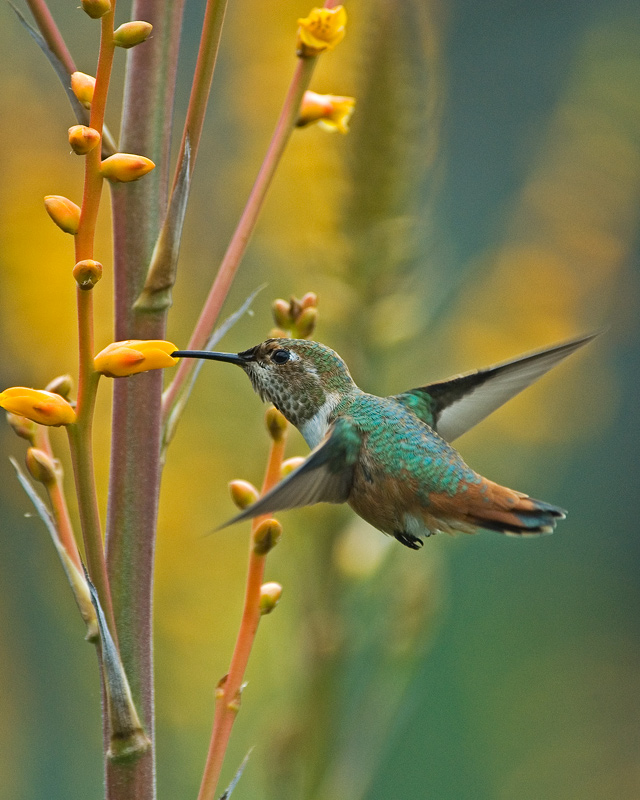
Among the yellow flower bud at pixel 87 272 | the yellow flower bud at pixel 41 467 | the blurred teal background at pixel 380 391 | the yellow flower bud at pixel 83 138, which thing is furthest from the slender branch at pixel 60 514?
the blurred teal background at pixel 380 391

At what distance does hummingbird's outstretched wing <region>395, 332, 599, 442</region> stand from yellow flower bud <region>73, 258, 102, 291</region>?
1139 millimetres

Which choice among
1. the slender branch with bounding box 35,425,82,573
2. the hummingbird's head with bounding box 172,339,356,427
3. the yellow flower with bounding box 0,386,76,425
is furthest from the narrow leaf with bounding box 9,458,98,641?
the hummingbird's head with bounding box 172,339,356,427

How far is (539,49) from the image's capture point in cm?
838

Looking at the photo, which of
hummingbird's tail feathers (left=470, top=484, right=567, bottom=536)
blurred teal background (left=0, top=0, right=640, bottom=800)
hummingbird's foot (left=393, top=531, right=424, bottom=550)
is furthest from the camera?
blurred teal background (left=0, top=0, right=640, bottom=800)

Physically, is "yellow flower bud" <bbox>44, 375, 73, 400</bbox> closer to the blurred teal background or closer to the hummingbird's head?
the hummingbird's head

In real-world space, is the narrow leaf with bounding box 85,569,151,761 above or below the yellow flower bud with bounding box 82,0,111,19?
below

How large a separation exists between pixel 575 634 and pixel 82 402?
4382mm

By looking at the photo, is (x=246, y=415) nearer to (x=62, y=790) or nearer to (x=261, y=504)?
(x=62, y=790)

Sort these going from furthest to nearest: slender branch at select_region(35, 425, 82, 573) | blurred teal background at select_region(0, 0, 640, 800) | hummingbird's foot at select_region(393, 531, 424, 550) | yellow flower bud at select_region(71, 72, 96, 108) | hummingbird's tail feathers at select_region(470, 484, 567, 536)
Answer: blurred teal background at select_region(0, 0, 640, 800) < hummingbird's foot at select_region(393, 531, 424, 550) < hummingbird's tail feathers at select_region(470, 484, 567, 536) < slender branch at select_region(35, 425, 82, 573) < yellow flower bud at select_region(71, 72, 96, 108)

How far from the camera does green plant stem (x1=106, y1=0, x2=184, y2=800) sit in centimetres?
147

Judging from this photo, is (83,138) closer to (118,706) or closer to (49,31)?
(49,31)

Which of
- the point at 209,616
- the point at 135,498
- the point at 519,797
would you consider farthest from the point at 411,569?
the point at 519,797

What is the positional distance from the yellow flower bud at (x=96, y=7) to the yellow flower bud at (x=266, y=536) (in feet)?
2.57

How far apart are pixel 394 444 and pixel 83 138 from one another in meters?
1.18
